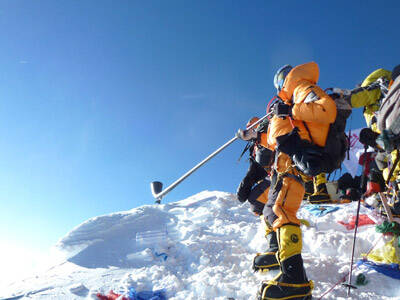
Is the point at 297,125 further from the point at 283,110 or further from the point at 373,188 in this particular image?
the point at 373,188

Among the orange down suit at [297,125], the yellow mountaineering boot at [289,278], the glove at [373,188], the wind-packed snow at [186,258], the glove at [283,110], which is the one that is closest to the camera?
the yellow mountaineering boot at [289,278]

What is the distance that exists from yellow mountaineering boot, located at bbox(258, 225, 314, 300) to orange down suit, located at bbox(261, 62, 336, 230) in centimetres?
18

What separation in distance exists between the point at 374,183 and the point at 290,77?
88.7 inches

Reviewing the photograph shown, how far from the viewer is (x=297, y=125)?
2994 millimetres

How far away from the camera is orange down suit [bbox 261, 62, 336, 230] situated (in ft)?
9.19

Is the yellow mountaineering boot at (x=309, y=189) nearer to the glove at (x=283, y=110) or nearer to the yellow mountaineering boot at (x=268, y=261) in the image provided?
the yellow mountaineering boot at (x=268, y=261)

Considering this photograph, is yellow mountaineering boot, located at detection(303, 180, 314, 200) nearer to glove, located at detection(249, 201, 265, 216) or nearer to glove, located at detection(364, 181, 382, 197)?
glove, located at detection(364, 181, 382, 197)

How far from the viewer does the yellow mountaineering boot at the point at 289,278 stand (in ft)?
8.58

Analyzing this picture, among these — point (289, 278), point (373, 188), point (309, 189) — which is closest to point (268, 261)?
point (289, 278)

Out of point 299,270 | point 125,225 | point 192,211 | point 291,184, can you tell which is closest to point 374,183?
point 291,184

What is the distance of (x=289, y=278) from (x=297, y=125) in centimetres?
150

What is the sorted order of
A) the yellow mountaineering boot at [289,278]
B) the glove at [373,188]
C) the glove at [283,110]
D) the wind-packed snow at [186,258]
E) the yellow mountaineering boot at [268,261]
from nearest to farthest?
the yellow mountaineering boot at [289,278]
the glove at [283,110]
the wind-packed snow at [186,258]
the yellow mountaineering boot at [268,261]
the glove at [373,188]

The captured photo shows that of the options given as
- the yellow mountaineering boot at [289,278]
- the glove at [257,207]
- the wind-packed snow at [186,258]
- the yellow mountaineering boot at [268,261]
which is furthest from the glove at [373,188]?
the yellow mountaineering boot at [289,278]

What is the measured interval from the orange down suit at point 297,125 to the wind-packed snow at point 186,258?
0.93m
